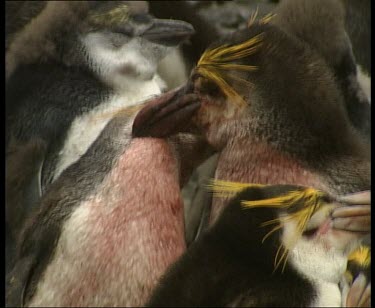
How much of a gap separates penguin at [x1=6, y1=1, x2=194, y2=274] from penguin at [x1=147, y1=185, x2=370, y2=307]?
28 cm

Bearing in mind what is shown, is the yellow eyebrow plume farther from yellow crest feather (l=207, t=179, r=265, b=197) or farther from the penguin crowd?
yellow crest feather (l=207, t=179, r=265, b=197)

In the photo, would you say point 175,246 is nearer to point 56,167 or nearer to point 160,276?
point 160,276

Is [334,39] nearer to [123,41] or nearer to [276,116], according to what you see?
[276,116]

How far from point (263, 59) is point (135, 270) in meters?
0.40

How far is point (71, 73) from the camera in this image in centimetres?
122

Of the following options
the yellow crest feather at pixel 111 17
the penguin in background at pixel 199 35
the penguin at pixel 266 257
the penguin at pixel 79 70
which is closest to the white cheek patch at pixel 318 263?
the penguin at pixel 266 257

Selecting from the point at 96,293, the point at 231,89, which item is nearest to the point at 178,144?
the point at 231,89

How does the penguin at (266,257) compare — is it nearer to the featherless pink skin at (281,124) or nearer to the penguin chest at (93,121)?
the featherless pink skin at (281,124)

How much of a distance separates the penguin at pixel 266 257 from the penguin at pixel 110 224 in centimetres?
5

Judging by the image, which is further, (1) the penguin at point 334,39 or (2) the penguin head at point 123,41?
(2) the penguin head at point 123,41

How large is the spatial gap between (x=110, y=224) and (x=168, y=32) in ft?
1.13

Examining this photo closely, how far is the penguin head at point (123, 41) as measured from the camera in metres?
1.18

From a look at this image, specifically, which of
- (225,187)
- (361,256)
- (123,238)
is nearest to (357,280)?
(361,256)

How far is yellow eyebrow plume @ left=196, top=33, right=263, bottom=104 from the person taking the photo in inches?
43.2
